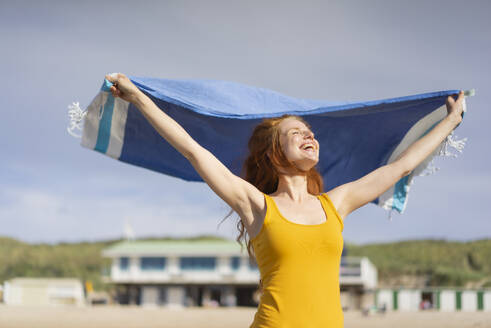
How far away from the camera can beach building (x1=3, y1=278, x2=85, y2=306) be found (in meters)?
43.6

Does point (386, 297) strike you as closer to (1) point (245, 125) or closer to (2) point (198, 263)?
(2) point (198, 263)

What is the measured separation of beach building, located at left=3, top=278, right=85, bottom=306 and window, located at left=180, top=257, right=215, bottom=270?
8.89 meters

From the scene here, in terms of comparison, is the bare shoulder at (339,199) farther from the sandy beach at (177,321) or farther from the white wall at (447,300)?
the white wall at (447,300)

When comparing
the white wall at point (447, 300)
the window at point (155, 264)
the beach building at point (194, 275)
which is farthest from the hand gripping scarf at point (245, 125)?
the white wall at point (447, 300)

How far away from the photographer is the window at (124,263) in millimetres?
44031

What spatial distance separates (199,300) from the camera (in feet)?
145

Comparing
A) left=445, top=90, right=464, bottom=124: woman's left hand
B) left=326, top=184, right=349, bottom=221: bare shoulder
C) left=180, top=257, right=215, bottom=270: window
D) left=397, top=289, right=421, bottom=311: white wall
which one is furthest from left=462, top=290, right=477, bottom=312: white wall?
left=326, top=184, right=349, bottom=221: bare shoulder

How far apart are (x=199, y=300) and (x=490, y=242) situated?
44868 mm

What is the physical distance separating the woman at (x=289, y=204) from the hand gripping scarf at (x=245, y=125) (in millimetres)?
1166

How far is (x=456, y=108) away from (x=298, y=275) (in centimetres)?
157

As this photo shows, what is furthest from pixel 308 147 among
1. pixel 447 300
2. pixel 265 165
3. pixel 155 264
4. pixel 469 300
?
pixel 447 300

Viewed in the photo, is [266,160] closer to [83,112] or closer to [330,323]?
[330,323]

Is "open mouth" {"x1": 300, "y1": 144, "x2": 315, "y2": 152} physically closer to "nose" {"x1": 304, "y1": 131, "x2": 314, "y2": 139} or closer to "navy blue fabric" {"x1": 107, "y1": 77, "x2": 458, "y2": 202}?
"nose" {"x1": 304, "y1": 131, "x2": 314, "y2": 139}

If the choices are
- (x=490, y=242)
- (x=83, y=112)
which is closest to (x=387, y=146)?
(x=83, y=112)
